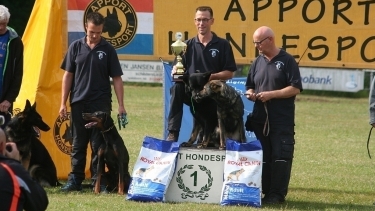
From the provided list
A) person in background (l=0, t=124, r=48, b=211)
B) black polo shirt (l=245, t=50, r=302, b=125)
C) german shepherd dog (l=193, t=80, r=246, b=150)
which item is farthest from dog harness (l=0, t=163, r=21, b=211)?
black polo shirt (l=245, t=50, r=302, b=125)

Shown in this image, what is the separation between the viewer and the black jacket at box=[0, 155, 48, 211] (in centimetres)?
408

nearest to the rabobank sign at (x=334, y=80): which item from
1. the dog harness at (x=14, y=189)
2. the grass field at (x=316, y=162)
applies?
the grass field at (x=316, y=162)

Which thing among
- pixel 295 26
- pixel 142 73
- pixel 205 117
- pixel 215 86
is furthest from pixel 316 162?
pixel 142 73

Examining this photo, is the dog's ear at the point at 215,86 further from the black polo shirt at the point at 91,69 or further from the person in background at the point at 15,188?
the person in background at the point at 15,188

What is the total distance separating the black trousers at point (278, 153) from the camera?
324 inches

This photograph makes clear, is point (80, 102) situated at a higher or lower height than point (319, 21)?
lower

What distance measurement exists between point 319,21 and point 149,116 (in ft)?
33.7

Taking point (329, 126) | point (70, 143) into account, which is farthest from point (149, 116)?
point (70, 143)

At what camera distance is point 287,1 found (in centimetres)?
944

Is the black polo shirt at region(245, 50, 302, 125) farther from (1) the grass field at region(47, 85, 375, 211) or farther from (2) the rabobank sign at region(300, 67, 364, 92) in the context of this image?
(2) the rabobank sign at region(300, 67, 364, 92)

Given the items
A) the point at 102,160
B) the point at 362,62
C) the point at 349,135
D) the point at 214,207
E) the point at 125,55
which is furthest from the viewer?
the point at 349,135

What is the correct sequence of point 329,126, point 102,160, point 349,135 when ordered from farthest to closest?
point 329,126
point 349,135
point 102,160

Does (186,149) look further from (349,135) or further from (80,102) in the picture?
(349,135)

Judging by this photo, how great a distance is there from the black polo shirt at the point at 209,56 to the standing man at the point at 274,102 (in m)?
0.30
